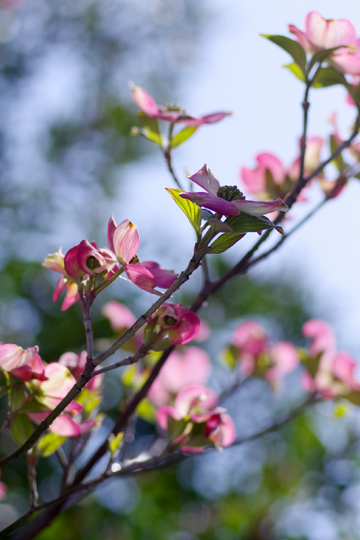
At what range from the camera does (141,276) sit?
0.29 metres

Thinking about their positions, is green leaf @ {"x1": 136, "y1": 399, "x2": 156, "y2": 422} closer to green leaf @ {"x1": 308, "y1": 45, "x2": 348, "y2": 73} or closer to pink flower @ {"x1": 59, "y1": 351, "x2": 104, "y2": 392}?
pink flower @ {"x1": 59, "y1": 351, "x2": 104, "y2": 392}

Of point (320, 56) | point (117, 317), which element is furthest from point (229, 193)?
point (117, 317)

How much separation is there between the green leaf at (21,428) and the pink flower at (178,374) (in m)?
0.28

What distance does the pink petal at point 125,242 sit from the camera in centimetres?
30

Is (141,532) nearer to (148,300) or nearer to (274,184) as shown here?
(148,300)

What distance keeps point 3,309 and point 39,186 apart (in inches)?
→ 38.7

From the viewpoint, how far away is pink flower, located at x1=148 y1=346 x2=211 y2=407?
644 millimetres

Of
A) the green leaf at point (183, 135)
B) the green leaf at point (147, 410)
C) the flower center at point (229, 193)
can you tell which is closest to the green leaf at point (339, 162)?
the green leaf at point (183, 135)

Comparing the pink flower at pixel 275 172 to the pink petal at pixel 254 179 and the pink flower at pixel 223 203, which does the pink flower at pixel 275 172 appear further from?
the pink flower at pixel 223 203

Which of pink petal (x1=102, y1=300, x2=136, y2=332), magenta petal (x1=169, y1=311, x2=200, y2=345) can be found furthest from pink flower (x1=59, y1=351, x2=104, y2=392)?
pink petal (x1=102, y1=300, x2=136, y2=332)

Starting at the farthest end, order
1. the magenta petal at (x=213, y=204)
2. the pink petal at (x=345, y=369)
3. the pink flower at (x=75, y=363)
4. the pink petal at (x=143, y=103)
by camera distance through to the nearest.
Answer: the pink petal at (x=345, y=369)
the pink petal at (x=143, y=103)
the pink flower at (x=75, y=363)
the magenta petal at (x=213, y=204)

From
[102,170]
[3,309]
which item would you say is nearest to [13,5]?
[102,170]

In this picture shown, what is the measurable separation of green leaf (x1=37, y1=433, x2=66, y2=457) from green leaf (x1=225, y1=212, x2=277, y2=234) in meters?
Answer: 0.25

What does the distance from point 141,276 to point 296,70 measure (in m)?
0.30
